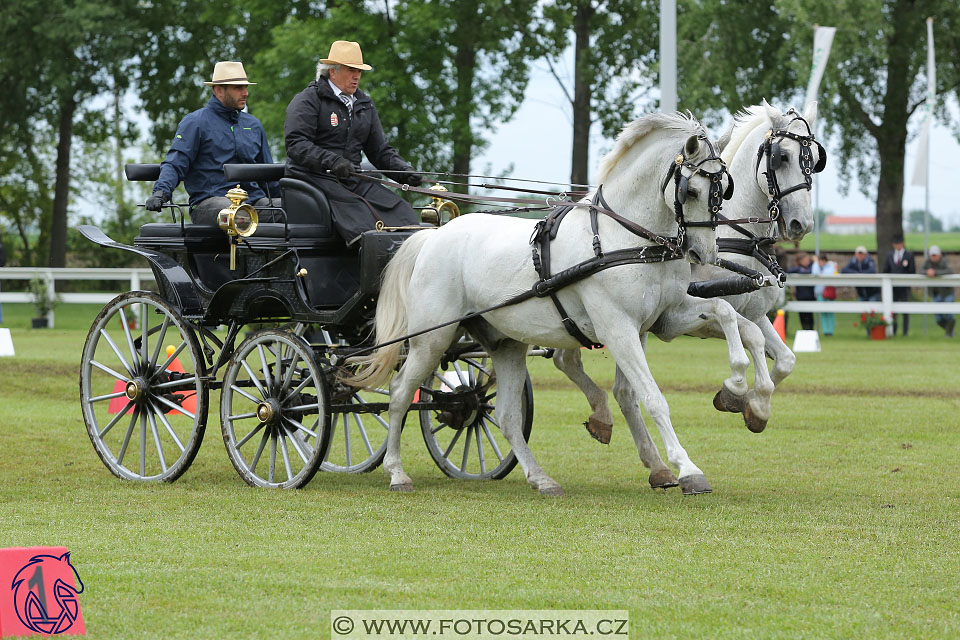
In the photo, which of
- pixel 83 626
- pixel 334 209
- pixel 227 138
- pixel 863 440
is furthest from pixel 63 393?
pixel 83 626

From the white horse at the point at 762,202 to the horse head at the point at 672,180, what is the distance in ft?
2.44

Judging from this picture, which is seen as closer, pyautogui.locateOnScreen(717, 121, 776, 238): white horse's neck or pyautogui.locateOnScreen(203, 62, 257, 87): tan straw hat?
pyautogui.locateOnScreen(717, 121, 776, 238): white horse's neck

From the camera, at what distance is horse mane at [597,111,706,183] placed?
762 cm

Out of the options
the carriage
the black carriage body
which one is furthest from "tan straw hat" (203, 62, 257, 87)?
the black carriage body

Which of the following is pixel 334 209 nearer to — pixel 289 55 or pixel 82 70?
pixel 289 55

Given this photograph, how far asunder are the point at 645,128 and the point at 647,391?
147cm

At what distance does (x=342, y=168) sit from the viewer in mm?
8562

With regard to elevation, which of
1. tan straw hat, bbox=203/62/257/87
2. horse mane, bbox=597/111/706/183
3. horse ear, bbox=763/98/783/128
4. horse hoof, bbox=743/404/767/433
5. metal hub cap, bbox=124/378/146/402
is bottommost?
horse hoof, bbox=743/404/767/433

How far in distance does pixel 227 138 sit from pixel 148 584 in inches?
177

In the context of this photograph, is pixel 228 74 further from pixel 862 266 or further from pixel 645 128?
pixel 862 266

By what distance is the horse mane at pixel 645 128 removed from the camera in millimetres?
7625

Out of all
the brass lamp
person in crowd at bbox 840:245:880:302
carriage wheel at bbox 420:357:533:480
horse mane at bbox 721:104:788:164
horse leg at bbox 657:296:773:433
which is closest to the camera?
horse leg at bbox 657:296:773:433

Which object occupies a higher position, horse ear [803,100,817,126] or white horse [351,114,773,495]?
horse ear [803,100,817,126]

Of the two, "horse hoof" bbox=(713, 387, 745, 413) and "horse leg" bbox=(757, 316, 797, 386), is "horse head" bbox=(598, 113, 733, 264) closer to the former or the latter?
"horse hoof" bbox=(713, 387, 745, 413)
